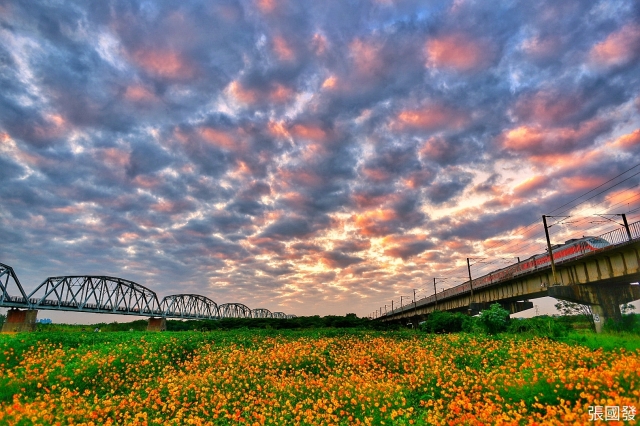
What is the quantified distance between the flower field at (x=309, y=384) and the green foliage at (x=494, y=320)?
510 centimetres

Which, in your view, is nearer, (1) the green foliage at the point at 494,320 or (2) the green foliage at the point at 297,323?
(1) the green foliage at the point at 494,320

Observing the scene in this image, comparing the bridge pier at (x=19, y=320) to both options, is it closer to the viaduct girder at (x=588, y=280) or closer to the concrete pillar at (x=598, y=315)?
the viaduct girder at (x=588, y=280)

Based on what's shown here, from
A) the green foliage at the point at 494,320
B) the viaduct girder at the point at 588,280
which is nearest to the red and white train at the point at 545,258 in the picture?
the viaduct girder at the point at 588,280

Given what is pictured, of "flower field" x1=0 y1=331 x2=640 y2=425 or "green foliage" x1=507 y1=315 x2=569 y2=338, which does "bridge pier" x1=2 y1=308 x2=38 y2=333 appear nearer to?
"flower field" x1=0 y1=331 x2=640 y2=425

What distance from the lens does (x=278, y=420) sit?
9.70 m

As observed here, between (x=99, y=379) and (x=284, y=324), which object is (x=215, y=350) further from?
(x=284, y=324)

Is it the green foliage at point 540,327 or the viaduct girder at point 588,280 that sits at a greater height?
the viaduct girder at point 588,280

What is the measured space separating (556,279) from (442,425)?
35840 mm

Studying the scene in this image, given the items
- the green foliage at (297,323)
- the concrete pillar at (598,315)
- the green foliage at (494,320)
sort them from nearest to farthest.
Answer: the green foliage at (494,320) < the concrete pillar at (598,315) < the green foliage at (297,323)

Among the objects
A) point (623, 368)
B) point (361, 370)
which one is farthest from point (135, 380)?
point (623, 368)

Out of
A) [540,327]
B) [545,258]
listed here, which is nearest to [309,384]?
[540,327]

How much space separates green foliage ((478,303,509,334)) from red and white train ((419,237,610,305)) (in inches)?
521

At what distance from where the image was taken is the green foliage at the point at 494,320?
81.8 feet

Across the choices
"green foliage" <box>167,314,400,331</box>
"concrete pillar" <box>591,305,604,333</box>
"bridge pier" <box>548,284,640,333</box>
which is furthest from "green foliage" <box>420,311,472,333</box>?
"concrete pillar" <box>591,305,604,333</box>
